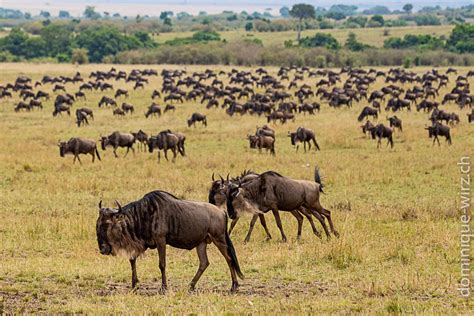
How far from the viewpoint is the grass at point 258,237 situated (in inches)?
350

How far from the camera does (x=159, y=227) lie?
365 inches

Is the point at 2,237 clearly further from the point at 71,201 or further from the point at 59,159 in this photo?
the point at 59,159

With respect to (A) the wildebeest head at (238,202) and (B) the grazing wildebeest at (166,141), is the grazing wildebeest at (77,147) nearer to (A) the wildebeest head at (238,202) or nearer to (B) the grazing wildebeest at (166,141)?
(B) the grazing wildebeest at (166,141)

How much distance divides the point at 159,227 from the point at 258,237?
171 inches

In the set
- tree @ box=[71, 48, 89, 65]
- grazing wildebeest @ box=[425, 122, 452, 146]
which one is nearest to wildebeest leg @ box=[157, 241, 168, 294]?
grazing wildebeest @ box=[425, 122, 452, 146]

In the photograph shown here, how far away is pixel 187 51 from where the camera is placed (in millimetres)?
91375

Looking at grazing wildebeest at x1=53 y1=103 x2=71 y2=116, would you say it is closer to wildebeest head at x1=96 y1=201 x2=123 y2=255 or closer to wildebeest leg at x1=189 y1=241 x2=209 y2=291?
wildebeest leg at x1=189 y1=241 x2=209 y2=291

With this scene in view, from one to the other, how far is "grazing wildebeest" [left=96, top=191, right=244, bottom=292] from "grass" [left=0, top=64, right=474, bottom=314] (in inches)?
22.0

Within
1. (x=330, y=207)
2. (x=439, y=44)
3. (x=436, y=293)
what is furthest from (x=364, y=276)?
(x=439, y=44)

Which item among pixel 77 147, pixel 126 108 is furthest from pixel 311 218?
pixel 126 108

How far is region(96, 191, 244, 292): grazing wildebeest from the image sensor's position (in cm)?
921

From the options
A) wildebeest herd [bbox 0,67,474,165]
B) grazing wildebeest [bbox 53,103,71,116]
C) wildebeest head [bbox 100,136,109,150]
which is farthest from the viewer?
grazing wildebeest [bbox 53,103,71,116]

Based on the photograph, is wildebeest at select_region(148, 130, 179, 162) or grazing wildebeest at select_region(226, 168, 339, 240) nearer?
grazing wildebeest at select_region(226, 168, 339, 240)

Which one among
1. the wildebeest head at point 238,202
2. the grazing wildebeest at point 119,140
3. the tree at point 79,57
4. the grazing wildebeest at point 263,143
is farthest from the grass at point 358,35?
the wildebeest head at point 238,202
